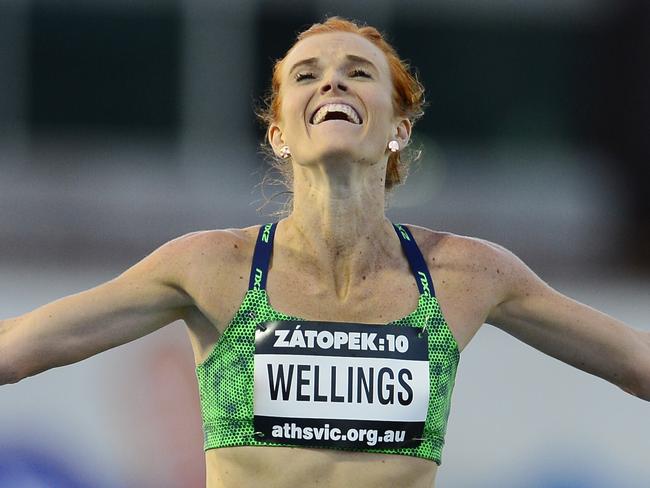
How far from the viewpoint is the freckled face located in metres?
3.66

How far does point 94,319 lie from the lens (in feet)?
11.9

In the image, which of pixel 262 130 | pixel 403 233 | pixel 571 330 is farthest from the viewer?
pixel 262 130

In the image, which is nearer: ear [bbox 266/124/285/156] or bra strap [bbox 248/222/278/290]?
bra strap [bbox 248/222/278/290]

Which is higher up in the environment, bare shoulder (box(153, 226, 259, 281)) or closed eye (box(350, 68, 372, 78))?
closed eye (box(350, 68, 372, 78))

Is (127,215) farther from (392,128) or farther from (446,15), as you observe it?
(392,128)

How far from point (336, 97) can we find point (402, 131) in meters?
0.32

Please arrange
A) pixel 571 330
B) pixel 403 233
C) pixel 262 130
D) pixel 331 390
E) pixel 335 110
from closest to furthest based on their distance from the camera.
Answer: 1. pixel 331 390
2. pixel 335 110
3. pixel 571 330
4. pixel 403 233
5. pixel 262 130

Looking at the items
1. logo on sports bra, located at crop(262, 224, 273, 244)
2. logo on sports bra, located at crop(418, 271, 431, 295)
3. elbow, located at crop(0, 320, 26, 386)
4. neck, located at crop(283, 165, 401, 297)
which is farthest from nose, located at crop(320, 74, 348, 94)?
elbow, located at crop(0, 320, 26, 386)

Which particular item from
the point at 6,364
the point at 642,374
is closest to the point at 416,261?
the point at 642,374

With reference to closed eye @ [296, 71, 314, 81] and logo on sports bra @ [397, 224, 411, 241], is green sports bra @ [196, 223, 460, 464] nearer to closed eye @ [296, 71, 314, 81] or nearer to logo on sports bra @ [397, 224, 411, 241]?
logo on sports bra @ [397, 224, 411, 241]

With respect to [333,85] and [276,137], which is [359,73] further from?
[276,137]

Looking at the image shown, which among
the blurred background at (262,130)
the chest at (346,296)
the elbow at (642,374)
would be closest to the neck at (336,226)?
the chest at (346,296)

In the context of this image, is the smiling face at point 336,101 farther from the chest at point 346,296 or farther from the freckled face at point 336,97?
the chest at point 346,296

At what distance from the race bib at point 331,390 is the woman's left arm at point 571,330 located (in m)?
0.36
